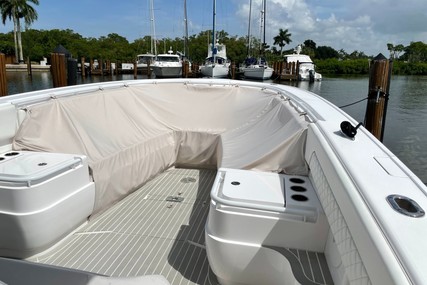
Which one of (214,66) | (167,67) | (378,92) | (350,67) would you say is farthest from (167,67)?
(350,67)

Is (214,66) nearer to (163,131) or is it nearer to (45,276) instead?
(163,131)

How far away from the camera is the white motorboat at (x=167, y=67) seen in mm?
21438

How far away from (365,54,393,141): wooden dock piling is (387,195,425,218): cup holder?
260 centimetres

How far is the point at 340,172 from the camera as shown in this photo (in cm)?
129

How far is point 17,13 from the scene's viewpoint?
113 feet

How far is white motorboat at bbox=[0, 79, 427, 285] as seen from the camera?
3.47 feet

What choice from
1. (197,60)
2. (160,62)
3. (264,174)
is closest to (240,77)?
(160,62)

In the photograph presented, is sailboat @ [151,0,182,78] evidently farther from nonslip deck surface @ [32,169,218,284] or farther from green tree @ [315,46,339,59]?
green tree @ [315,46,339,59]

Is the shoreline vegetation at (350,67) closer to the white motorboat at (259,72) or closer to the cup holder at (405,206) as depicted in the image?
the white motorboat at (259,72)

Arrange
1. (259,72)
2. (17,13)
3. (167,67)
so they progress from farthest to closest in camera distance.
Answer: (17,13)
(259,72)
(167,67)

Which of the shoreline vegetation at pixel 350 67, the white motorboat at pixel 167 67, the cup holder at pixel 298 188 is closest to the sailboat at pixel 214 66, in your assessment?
the white motorboat at pixel 167 67

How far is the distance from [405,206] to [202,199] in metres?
2.02

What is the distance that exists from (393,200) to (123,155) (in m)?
2.07

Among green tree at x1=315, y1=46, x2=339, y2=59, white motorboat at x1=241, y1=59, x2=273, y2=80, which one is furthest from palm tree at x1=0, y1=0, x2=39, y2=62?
green tree at x1=315, y1=46, x2=339, y2=59
